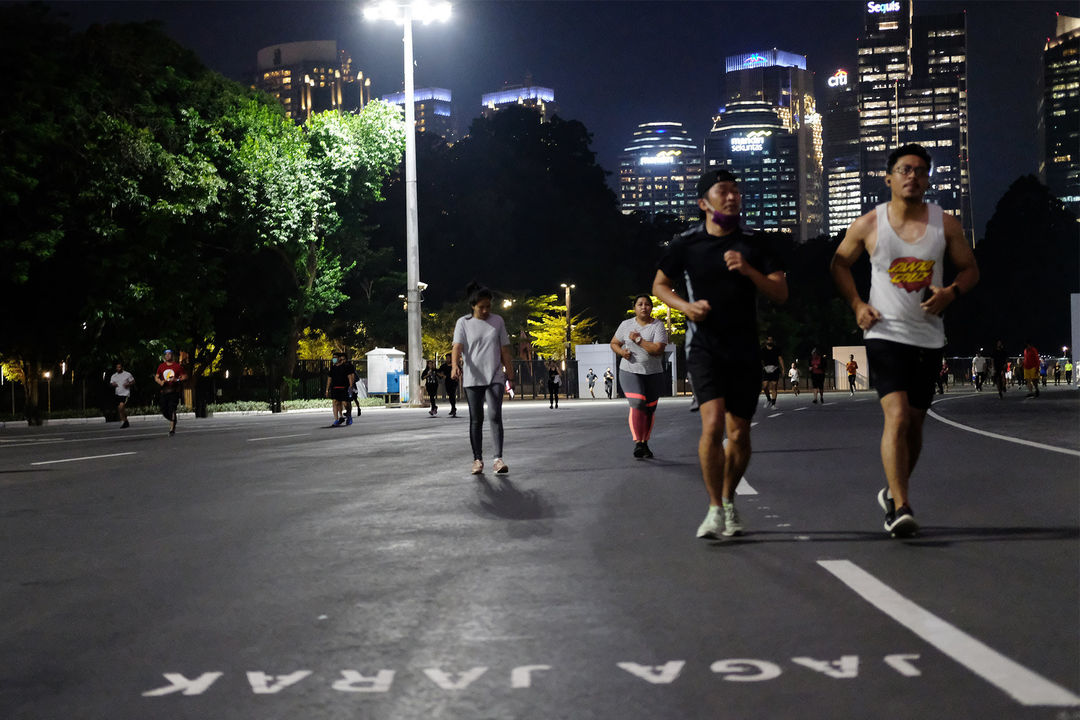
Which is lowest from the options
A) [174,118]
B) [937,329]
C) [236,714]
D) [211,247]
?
[236,714]

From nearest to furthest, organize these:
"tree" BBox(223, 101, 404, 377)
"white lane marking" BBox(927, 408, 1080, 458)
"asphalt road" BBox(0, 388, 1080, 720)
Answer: "asphalt road" BBox(0, 388, 1080, 720)
"white lane marking" BBox(927, 408, 1080, 458)
"tree" BBox(223, 101, 404, 377)

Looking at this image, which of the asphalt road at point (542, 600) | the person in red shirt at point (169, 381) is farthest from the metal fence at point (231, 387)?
the asphalt road at point (542, 600)

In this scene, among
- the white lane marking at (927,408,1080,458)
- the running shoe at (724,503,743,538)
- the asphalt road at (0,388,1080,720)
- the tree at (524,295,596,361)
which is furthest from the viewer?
the tree at (524,295,596,361)

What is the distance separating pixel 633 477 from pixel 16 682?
750 centimetres

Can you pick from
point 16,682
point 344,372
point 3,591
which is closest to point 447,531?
point 3,591

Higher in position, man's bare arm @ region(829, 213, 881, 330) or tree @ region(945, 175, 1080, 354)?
tree @ region(945, 175, 1080, 354)

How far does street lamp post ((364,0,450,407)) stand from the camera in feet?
126

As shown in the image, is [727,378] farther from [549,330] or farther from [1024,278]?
Answer: [1024,278]

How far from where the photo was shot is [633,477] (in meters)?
11.4

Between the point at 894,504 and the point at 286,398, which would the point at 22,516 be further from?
the point at 286,398

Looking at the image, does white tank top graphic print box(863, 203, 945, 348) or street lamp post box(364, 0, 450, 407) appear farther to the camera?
street lamp post box(364, 0, 450, 407)

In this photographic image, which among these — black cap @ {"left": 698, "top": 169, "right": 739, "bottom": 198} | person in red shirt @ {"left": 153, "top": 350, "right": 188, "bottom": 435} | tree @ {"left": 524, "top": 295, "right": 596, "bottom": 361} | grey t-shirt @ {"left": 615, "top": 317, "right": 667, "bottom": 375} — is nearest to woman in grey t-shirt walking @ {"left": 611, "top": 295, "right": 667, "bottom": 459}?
grey t-shirt @ {"left": 615, "top": 317, "right": 667, "bottom": 375}

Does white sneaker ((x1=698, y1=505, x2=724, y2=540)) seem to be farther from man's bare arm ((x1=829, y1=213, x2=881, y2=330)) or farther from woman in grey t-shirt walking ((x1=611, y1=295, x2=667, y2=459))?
woman in grey t-shirt walking ((x1=611, y1=295, x2=667, y2=459))

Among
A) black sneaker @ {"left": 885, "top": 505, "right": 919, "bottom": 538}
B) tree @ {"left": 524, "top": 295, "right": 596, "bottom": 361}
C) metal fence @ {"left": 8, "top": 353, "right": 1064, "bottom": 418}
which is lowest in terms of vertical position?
black sneaker @ {"left": 885, "top": 505, "right": 919, "bottom": 538}
